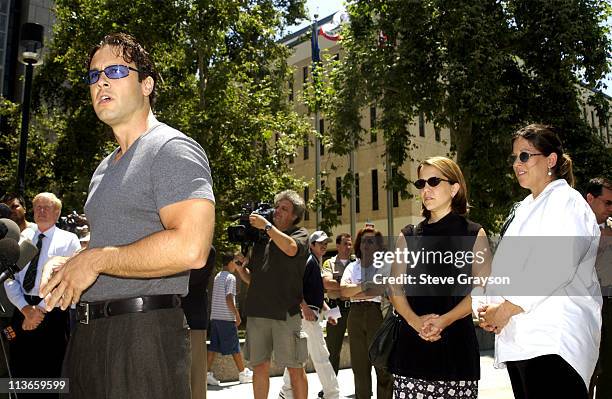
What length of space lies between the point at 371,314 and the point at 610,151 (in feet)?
49.1

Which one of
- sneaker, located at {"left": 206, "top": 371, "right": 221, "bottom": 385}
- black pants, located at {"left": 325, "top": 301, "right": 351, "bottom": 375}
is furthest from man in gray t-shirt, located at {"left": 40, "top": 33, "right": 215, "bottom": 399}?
sneaker, located at {"left": 206, "top": 371, "right": 221, "bottom": 385}

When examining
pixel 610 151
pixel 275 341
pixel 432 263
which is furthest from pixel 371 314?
pixel 610 151

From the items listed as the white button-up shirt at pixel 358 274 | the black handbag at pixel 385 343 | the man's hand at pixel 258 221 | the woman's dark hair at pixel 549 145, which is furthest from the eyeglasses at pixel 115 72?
the white button-up shirt at pixel 358 274

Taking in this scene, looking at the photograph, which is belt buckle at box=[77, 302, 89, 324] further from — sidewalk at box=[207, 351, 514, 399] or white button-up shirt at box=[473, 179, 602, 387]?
sidewalk at box=[207, 351, 514, 399]

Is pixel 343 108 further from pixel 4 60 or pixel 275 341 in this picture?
pixel 4 60

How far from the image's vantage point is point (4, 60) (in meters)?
42.2

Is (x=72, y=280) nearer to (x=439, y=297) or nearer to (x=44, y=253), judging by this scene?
(x=439, y=297)

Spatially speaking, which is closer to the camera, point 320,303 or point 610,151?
point 320,303

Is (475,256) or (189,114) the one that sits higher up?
(189,114)

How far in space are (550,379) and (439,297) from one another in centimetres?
112

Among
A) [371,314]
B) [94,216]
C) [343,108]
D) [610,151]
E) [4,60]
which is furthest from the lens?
[4,60]

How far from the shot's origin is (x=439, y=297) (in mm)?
4500

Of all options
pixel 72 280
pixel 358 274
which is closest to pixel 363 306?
pixel 358 274

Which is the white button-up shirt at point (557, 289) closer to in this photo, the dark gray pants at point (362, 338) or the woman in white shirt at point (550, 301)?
the woman in white shirt at point (550, 301)
